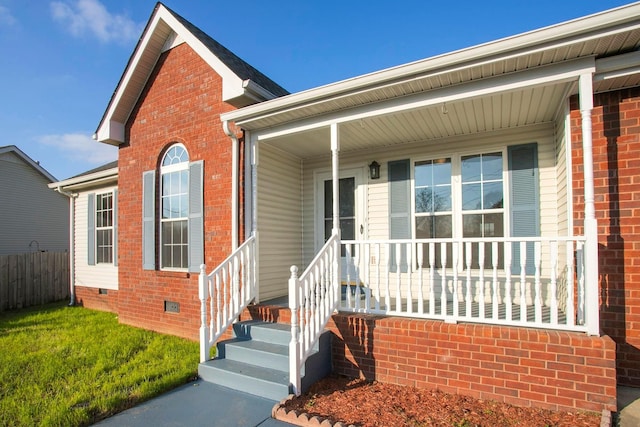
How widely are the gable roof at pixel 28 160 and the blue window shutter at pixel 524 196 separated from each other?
640 inches

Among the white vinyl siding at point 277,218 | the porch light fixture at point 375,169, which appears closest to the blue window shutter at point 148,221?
the white vinyl siding at point 277,218

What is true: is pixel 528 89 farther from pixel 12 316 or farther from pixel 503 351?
pixel 12 316

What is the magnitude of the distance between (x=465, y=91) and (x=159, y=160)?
212 inches

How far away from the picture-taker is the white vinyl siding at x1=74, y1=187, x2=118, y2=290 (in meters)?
8.64

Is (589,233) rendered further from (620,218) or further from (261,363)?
(261,363)

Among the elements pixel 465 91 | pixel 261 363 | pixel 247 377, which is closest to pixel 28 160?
pixel 261 363

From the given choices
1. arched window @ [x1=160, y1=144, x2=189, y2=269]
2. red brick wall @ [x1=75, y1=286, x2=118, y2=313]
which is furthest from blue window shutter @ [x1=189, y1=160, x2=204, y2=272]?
red brick wall @ [x1=75, y1=286, x2=118, y2=313]

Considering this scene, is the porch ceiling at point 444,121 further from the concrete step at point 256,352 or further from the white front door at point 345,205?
the concrete step at point 256,352

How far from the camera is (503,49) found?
3254 mm

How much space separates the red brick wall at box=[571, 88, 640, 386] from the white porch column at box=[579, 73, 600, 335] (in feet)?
1.74

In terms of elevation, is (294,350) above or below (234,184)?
below

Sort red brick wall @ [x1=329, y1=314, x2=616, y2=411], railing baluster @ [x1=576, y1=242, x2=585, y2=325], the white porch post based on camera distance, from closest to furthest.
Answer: red brick wall @ [x1=329, y1=314, x2=616, y2=411] < railing baluster @ [x1=576, y1=242, x2=585, y2=325] < the white porch post

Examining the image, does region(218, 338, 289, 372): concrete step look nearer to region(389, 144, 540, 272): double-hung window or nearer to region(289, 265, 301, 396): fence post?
region(289, 265, 301, 396): fence post

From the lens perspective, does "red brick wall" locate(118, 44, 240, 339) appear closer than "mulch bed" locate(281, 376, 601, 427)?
No
